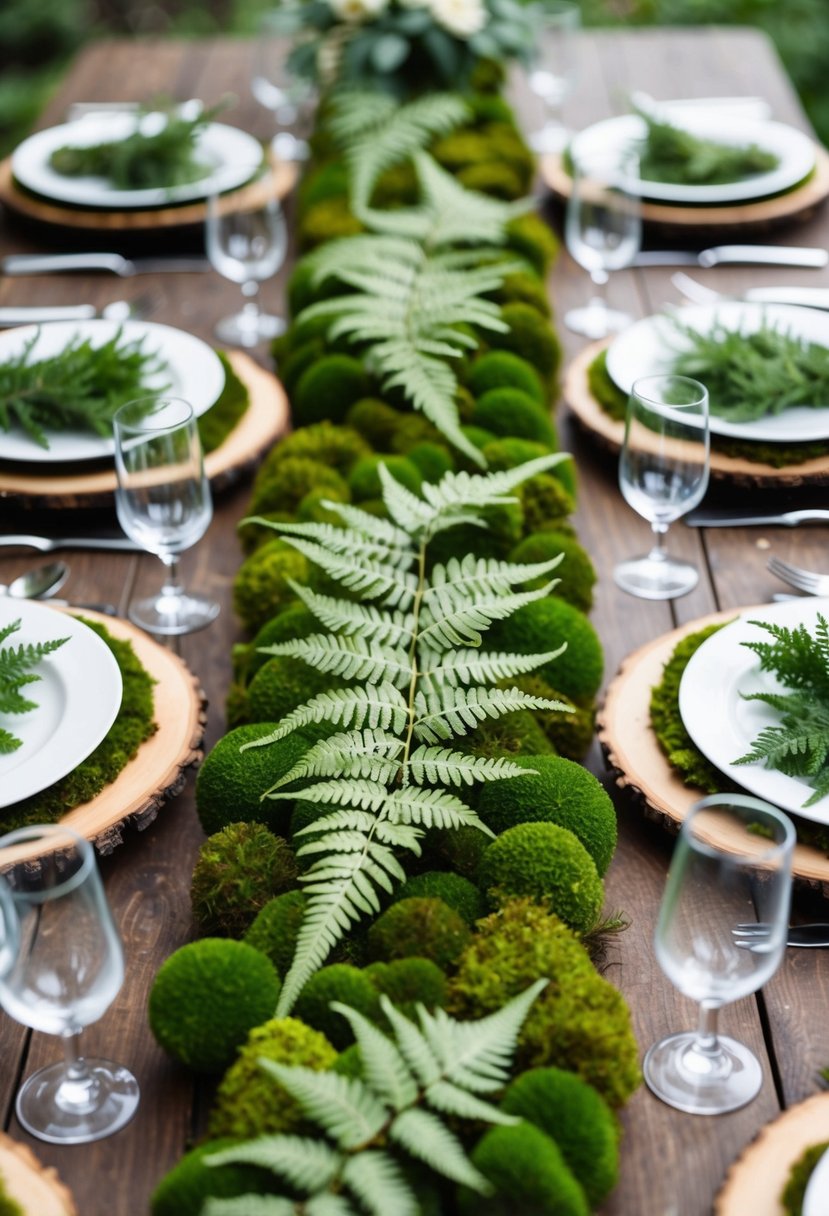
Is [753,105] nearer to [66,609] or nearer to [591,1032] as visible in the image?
[66,609]

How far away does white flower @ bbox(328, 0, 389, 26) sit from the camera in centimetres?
288

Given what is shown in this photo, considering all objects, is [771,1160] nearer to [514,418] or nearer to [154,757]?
[154,757]

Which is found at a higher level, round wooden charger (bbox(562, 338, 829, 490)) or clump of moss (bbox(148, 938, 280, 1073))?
clump of moss (bbox(148, 938, 280, 1073))

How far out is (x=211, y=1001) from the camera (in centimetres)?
110

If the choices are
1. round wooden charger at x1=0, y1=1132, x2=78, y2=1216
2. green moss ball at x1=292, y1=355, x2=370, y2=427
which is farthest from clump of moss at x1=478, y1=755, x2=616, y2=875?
green moss ball at x1=292, y1=355, x2=370, y2=427

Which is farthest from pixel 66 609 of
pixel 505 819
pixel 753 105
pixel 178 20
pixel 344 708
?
pixel 178 20

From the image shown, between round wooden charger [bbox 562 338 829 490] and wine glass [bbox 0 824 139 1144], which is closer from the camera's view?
wine glass [bbox 0 824 139 1144]

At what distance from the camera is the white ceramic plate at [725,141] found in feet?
8.69

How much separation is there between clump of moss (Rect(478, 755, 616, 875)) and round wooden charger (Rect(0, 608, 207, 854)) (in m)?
0.34

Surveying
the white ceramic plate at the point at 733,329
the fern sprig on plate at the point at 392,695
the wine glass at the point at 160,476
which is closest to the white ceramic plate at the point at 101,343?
the wine glass at the point at 160,476

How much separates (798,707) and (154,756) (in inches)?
25.8

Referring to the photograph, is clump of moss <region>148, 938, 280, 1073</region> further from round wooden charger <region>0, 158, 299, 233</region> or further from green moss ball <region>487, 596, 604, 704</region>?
round wooden charger <region>0, 158, 299, 233</region>

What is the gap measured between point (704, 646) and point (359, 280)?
2.80ft

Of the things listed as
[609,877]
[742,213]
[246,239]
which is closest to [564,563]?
[609,877]
